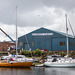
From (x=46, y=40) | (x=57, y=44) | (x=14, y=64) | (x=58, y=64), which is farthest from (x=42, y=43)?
(x=14, y=64)

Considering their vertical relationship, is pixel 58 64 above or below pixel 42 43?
below

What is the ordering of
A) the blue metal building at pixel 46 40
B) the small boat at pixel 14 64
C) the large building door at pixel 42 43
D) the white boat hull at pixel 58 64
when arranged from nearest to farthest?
the small boat at pixel 14 64
the white boat hull at pixel 58 64
the blue metal building at pixel 46 40
the large building door at pixel 42 43

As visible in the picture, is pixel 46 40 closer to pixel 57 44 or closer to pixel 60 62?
pixel 57 44

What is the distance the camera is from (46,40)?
223 feet

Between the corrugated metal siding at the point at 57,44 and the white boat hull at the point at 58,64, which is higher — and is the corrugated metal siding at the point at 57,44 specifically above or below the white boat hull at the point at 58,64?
above

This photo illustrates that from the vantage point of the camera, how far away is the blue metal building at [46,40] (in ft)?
220

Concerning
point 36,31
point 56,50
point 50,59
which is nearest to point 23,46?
point 36,31

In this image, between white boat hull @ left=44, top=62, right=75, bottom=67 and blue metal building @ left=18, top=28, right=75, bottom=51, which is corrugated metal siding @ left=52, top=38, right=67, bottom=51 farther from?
white boat hull @ left=44, top=62, right=75, bottom=67

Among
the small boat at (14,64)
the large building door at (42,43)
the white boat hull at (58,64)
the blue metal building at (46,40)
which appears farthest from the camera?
the large building door at (42,43)

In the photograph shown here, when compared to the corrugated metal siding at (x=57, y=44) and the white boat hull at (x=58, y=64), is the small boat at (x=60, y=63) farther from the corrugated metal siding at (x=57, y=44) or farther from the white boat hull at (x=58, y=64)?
the corrugated metal siding at (x=57, y=44)

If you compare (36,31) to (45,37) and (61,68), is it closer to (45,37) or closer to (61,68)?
(45,37)

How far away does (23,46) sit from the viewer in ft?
232

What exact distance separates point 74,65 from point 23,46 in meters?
31.3

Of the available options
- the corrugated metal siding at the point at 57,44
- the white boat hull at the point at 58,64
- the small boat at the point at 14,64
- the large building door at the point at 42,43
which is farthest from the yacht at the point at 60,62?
the large building door at the point at 42,43
